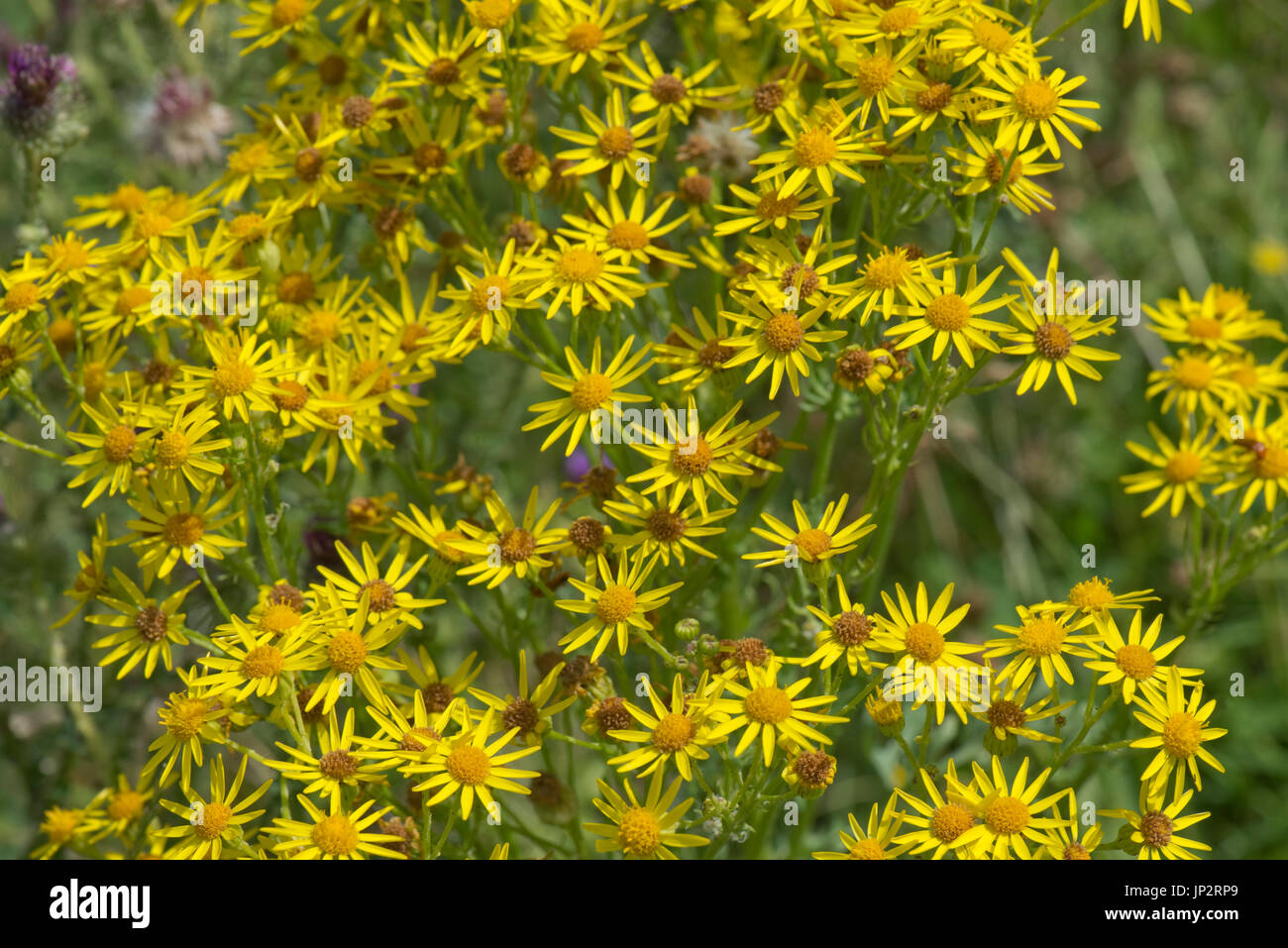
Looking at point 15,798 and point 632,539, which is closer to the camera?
point 632,539

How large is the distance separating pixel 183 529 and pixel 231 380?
428mm

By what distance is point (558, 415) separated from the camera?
322 cm

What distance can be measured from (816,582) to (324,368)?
4.89 ft

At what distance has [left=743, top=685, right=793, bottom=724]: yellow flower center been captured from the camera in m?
2.84

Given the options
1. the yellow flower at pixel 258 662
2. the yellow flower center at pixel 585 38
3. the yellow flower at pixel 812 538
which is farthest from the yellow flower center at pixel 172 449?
the yellow flower center at pixel 585 38

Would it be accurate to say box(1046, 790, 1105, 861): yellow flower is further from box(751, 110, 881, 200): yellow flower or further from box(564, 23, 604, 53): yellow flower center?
box(564, 23, 604, 53): yellow flower center

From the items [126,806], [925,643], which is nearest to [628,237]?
[925,643]

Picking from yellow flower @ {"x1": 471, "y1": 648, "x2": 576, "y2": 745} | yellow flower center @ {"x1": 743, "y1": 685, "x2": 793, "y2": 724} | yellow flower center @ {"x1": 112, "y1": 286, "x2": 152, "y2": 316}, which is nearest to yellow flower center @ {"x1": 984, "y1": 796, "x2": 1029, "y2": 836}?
yellow flower center @ {"x1": 743, "y1": 685, "x2": 793, "y2": 724}

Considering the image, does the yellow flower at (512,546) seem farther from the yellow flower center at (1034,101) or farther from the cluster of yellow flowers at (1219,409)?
the cluster of yellow flowers at (1219,409)

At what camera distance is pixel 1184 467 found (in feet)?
12.7

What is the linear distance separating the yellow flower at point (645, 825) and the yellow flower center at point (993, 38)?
2027 mm

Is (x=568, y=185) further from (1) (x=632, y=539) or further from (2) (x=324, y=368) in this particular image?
(1) (x=632, y=539)

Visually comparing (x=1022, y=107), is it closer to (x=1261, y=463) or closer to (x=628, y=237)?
(x=628, y=237)
